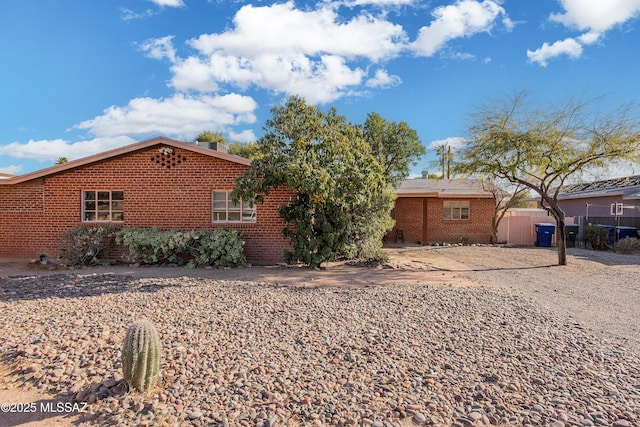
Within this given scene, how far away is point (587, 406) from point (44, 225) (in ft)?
45.5

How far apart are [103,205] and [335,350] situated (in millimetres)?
10244

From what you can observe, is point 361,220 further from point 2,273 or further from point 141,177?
point 2,273

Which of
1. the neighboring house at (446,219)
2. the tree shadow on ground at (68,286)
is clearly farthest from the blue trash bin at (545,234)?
the tree shadow on ground at (68,286)

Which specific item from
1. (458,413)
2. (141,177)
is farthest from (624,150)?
(141,177)

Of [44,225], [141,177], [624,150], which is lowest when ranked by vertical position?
[44,225]

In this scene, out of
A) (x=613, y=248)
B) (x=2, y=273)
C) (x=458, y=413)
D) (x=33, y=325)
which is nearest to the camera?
(x=458, y=413)

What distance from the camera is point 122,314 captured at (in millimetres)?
6125

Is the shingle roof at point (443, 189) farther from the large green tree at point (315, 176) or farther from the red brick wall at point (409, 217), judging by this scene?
the large green tree at point (315, 176)

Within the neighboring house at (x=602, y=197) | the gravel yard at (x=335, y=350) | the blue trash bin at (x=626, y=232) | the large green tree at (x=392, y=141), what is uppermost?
the large green tree at (x=392, y=141)

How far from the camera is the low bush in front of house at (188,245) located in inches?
420

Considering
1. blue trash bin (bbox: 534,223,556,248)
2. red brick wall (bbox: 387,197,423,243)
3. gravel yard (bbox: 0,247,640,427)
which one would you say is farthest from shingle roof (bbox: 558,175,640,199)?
gravel yard (bbox: 0,247,640,427)

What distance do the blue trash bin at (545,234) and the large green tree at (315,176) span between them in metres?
12.2

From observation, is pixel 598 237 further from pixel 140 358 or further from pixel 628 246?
pixel 140 358

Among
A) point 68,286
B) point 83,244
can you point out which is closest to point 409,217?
point 83,244
